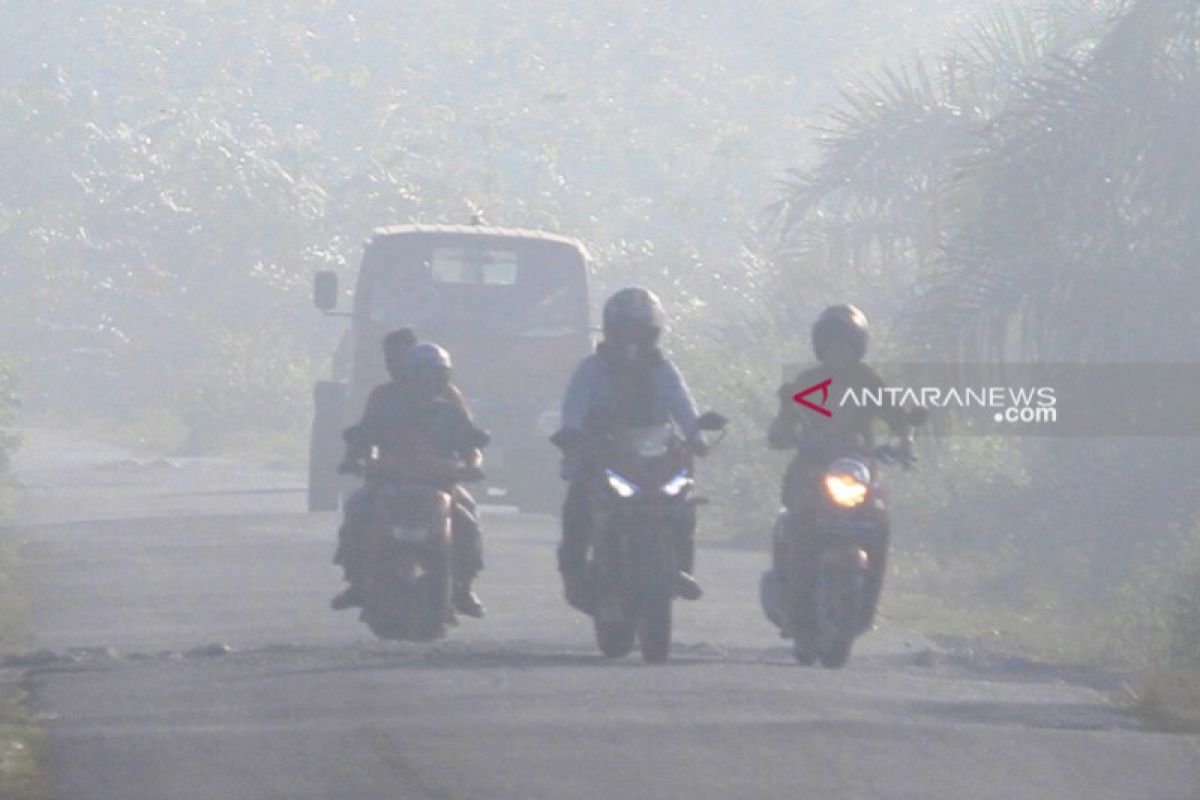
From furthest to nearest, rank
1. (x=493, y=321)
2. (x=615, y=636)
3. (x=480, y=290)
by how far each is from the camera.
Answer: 1. (x=480, y=290)
2. (x=493, y=321)
3. (x=615, y=636)

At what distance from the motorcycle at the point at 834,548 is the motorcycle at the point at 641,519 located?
0.51 metres

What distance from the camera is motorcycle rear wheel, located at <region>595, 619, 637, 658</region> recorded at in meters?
11.4

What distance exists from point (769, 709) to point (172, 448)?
109 ft

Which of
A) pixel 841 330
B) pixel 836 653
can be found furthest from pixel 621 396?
pixel 836 653

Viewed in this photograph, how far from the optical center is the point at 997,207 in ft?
58.7

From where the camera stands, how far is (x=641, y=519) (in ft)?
36.4

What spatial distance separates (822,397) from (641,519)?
98cm

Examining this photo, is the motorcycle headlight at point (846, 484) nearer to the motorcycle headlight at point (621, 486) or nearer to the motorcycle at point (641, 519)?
the motorcycle at point (641, 519)

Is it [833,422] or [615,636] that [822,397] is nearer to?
[833,422]

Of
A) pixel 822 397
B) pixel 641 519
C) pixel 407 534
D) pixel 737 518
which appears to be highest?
pixel 822 397

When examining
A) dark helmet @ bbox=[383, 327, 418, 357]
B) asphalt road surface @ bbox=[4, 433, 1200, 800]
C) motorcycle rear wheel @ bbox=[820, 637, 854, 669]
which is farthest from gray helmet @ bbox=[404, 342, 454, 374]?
motorcycle rear wheel @ bbox=[820, 637, 854, 669]

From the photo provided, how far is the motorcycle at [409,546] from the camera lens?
12.0 meters

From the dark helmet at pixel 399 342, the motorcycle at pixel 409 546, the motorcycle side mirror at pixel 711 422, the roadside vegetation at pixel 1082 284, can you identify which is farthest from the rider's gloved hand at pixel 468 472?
the roadside vegetation at pixel 1082 284

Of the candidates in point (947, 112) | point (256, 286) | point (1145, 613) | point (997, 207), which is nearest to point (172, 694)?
point (1145, 613)
